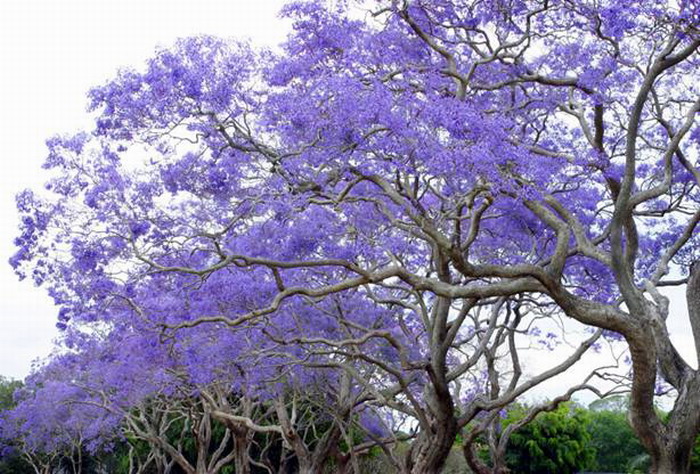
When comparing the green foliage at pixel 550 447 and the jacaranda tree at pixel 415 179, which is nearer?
the jacaranda tree at pixel 415 179

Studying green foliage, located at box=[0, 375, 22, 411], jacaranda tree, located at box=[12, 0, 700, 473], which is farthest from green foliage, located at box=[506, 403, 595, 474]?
green foliage, located at box=[0, 375, 22, 411]

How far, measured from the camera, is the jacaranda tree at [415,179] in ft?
34.1

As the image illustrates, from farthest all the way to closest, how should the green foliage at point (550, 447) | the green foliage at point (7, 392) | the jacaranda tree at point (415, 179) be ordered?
the green foliage at point (7, 392)
the green foliage at point (550, 447)
the jacaranda tree at point (415, 179)

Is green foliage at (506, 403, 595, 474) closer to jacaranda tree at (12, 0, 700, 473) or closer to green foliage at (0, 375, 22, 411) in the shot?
jacaranda tree at (12, 0, 700, 473)

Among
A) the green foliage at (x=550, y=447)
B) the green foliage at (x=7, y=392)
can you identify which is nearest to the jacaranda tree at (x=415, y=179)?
the green foliage at (x=550, y=447)

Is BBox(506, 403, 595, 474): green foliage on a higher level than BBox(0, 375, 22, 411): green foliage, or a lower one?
lower

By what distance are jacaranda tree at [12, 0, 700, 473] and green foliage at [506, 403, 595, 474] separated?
7457mm

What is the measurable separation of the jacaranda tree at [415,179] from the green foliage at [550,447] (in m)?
7.46

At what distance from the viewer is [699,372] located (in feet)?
35.4

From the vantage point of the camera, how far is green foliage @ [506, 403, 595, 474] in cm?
2242

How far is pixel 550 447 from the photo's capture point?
2258cm

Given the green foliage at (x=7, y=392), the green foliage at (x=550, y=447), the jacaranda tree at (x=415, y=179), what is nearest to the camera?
the jacaranda tree at (x=415, y=179)

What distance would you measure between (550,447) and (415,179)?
1347 centimetres

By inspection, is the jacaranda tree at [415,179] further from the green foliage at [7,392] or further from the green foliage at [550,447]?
the green foliage at [7,392]
